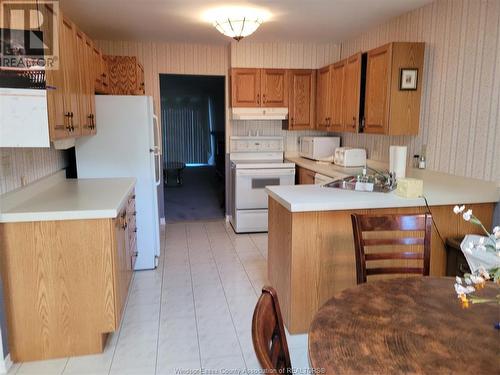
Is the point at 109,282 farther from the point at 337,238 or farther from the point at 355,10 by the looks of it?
the point at 355,10

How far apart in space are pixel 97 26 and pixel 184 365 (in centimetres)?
352

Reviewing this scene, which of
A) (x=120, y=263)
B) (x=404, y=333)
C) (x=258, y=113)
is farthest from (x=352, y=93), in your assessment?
(x=404, y=333)

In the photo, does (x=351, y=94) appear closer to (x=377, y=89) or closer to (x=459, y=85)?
(x=377, y=89)

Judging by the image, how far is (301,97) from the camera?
5.05 metres

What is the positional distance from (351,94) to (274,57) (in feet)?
4.74

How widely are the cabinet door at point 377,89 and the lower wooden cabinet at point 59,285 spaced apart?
249 cm

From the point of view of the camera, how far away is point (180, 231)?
16.4 feet

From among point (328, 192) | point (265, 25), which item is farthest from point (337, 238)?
point (265, 25)

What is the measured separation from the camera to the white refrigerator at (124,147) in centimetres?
344

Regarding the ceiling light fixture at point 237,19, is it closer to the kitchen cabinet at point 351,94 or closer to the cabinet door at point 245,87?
the kitchen cabinet at point 351,94

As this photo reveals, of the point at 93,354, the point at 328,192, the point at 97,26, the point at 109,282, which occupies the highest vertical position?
the point at 97,26

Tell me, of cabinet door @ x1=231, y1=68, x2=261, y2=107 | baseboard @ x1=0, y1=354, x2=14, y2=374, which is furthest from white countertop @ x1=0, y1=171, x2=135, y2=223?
cabinet door @ x1=231, y1=68, x2=261, y2=107

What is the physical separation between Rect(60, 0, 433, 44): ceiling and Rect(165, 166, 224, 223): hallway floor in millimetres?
2518

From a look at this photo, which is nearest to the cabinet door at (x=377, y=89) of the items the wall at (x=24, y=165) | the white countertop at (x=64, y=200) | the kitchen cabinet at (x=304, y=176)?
the kitchen cabinet at (x=304, y=176)
